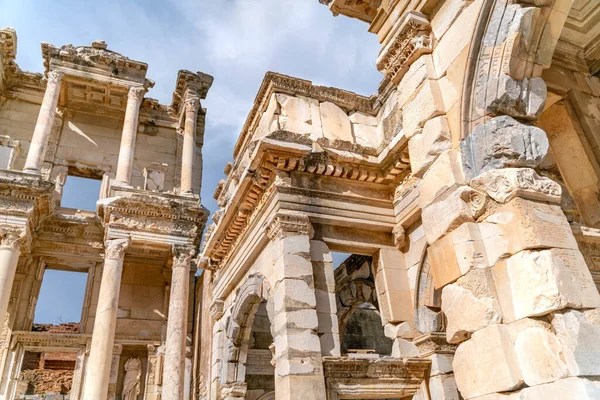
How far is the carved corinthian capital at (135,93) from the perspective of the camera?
52.3ft

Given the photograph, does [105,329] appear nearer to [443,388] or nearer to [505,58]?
[443,388]

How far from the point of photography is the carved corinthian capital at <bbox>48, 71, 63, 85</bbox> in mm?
15039

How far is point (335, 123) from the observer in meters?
7.34

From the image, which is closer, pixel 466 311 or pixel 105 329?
pixel 466 311

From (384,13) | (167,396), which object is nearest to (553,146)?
(384,13)

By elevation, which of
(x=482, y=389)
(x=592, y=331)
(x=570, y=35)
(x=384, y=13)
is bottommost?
(x=482, y=389)

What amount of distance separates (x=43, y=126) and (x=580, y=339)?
15697 mm

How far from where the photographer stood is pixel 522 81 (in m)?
3.30

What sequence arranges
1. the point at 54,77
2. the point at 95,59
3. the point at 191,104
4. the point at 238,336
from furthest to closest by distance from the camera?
the point at 191,104, the point at 95,59, the point at 54,77, the point at 238,336

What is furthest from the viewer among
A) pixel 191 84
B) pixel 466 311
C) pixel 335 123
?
pixel 191 84

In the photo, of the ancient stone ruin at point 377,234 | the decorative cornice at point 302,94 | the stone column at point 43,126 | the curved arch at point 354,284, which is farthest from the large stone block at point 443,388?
the stone column at point 43,126

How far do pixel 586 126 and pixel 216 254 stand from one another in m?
6.83

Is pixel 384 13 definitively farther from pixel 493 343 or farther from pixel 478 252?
pixel 493 343

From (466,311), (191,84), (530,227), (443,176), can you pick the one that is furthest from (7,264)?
(530,227)
